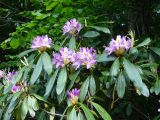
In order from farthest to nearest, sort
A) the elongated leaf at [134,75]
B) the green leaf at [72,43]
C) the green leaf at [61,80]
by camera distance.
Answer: the green leaf at [72,43] < the green leaf at [61,80] < the elongated leaf at [134,75]

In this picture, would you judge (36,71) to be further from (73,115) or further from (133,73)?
(133,73)

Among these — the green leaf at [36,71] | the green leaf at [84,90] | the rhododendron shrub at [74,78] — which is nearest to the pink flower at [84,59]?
the rhododendron shrub at [74,78]

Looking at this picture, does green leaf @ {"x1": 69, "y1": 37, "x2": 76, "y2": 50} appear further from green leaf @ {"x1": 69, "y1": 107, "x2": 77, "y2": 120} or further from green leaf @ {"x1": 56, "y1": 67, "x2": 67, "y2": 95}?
green leaf @ {"x1": 69, "y1": 107, "x2": 77, "y2": 120}

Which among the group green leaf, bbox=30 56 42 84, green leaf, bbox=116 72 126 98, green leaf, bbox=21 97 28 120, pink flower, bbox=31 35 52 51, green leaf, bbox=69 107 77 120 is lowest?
green leaf, bbox=21 97 28 120

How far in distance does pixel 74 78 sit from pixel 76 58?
108mm

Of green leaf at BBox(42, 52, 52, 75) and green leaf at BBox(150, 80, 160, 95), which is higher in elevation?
green leaf at BBox(42, 52, 52, 75)

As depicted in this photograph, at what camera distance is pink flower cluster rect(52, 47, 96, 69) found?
6.02ft

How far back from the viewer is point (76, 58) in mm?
1859

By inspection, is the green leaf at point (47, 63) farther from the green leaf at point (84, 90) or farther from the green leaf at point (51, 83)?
the green leaf at point (84, 90)

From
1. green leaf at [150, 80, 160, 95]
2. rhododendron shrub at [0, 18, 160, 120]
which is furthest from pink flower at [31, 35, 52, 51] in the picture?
green leaf at [150, 80, 160, 95]

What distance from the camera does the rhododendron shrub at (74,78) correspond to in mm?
1802

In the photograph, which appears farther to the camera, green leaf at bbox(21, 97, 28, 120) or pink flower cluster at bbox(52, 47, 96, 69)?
green leaf at bbox(21, 97, 28, 120)

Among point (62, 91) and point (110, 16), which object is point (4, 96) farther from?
point (110, 16)

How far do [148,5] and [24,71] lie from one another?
47.2 inches
